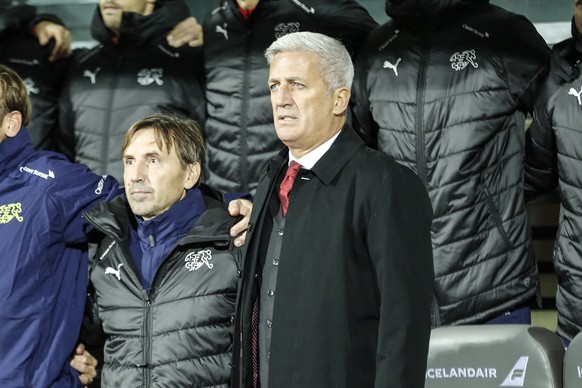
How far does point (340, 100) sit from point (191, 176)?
718 mm

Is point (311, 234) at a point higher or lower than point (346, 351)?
higher

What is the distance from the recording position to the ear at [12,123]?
3.70 meters

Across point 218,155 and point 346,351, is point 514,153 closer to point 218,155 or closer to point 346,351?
point 218,155

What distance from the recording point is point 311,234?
8.95ft

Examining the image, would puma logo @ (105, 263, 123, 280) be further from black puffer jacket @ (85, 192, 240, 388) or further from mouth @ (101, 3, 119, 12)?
mouth @ (101, 3, 119, 12)

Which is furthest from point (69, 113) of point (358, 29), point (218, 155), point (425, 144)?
point (425, 144)

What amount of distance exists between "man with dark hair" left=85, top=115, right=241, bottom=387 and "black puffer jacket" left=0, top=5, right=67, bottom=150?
71.1 inches

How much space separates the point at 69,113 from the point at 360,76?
4.72 ft

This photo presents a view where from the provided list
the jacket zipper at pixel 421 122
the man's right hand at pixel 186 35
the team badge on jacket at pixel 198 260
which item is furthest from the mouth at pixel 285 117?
the man's right hand at pixel 186 35

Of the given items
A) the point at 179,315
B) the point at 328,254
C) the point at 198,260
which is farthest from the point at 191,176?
the point at 328,254

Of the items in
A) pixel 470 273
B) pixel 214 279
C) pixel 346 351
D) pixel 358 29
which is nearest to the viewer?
pixel 346 351

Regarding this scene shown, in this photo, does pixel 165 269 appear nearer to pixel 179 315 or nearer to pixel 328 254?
pixel 179 315

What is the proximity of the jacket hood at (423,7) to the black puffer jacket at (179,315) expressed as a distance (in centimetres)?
145

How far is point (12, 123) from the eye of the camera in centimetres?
372
